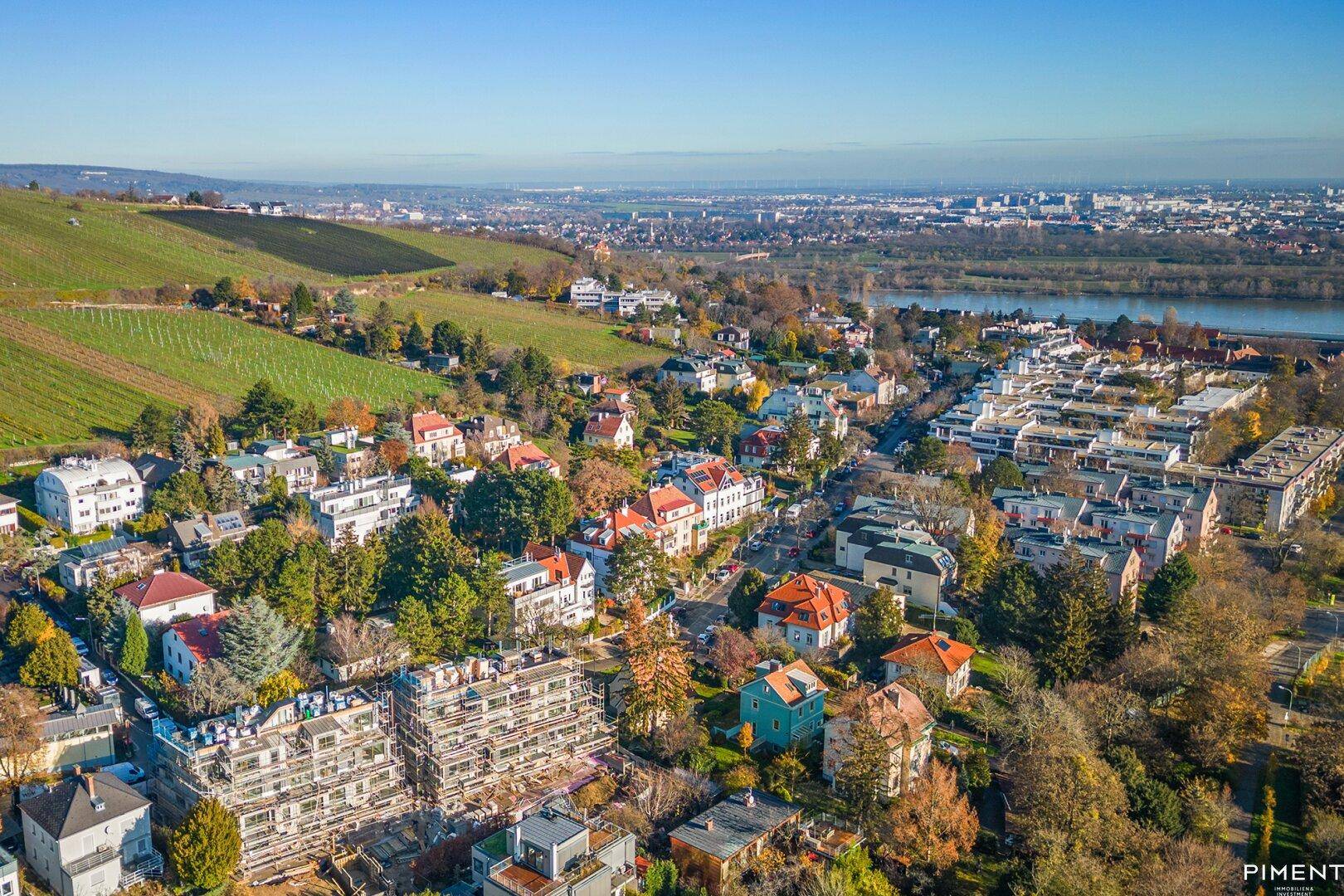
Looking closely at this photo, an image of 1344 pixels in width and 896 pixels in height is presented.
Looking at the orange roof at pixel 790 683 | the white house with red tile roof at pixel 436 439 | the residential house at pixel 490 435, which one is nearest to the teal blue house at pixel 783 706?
the orange roof at pixel 790 683

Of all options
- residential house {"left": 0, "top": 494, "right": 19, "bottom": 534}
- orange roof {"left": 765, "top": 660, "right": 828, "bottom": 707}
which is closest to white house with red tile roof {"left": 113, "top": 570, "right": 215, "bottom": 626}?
residential house {"left": 0, "top": 494, "right": 19, "bottom": 534}

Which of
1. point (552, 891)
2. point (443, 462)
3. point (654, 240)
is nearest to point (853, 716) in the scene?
point (552, 891)

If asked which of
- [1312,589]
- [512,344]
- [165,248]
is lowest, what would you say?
[1312,589]

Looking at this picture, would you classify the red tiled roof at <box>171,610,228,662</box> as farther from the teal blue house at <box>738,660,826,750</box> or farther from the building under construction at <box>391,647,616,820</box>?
the teal blue house at <box>738,660,826,750</box>

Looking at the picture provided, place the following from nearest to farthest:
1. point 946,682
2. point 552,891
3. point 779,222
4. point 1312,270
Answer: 1. point 552,891
2. point 946,682
3. point 1312,270
4. point 779,222

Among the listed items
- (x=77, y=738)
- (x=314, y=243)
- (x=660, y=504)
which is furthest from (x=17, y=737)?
(x=314, y=243)

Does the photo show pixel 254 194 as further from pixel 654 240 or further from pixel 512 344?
pixel 512 344

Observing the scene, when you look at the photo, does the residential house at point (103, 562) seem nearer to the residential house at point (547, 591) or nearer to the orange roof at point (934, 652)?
the residential house at point (547, 591)
